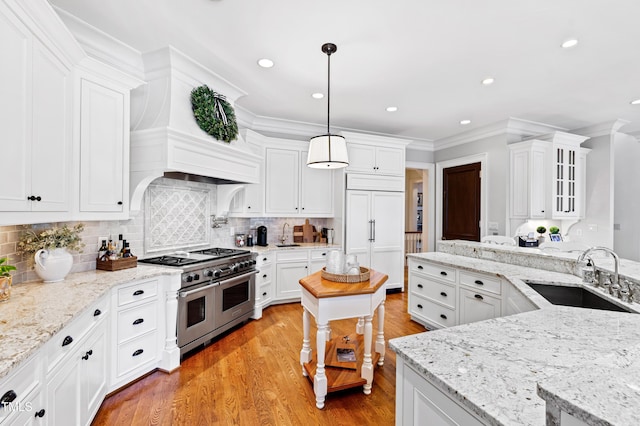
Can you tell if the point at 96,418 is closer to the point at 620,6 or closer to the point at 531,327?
the point at 531,327

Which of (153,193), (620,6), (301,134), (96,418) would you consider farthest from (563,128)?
(96,418)

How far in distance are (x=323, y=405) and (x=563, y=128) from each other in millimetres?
5771

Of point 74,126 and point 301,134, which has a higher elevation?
point 301,134

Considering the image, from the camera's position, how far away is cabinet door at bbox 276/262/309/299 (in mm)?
4328

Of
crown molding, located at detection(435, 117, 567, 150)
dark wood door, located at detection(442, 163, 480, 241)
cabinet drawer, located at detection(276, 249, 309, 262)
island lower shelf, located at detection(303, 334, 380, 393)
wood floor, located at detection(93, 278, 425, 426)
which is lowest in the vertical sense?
wood floor, located at detection(93, 278, 425, 426)

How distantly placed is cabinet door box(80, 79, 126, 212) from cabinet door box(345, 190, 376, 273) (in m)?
3.02

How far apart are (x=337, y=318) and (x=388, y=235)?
118 inches

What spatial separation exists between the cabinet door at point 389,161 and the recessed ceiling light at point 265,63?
7.86 feet

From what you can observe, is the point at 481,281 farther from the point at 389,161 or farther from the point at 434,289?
the point at 389,161

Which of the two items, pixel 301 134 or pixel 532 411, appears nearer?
pixel 532 411

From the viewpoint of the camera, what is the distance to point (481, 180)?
5176 millimetres

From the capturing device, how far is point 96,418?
200cm

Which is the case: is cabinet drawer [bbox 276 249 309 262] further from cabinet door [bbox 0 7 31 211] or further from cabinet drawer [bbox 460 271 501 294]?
cabinet door [bbox 0 7 31 211]

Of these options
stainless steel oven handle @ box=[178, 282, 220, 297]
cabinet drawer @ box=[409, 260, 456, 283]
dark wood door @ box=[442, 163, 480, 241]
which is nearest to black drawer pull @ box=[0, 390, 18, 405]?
stainless steel oven handle @ box=[178, 282, 220, 297]
